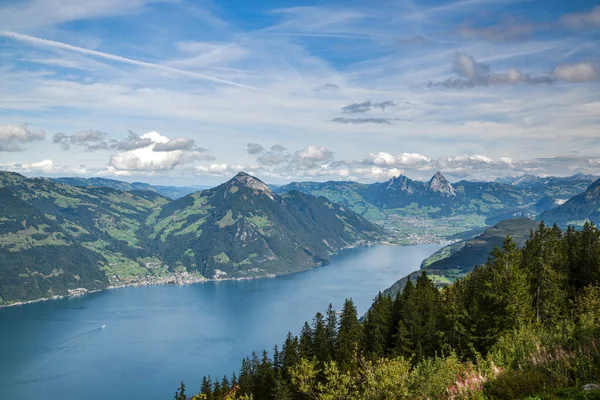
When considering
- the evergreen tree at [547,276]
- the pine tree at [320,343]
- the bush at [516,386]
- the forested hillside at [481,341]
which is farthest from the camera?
the pine tree at [320,343]

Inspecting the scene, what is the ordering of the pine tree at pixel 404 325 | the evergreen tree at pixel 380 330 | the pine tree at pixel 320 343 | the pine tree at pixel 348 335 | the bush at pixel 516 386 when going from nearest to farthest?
1. the bush at pixel 516 386
2. the pine tree at pixel 404 325
3. the pine tree at pixel 348 335
4. the evergreen tree at pixel 380 330
5. the pine tree at pixel 320 343

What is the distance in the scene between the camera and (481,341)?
55.8 meters

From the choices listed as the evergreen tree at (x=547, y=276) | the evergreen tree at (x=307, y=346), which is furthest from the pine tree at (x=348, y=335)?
the evergreen tree at (x=547, y=276)

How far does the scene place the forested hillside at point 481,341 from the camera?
25.5 metres

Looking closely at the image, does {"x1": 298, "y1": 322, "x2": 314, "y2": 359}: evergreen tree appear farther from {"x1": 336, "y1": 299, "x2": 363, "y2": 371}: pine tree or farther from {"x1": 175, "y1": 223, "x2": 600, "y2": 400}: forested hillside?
{"x1": 336, "y1": 299, "x2": 363, "y2": 371}: pine tree

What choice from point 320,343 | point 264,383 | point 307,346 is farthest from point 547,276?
point 264,383

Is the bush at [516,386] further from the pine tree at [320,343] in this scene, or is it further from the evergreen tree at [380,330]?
the pine tree at [320,343]

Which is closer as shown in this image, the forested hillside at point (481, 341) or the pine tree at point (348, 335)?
the forested hillside at point (481, 341)

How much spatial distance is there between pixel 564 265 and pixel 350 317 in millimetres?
35772

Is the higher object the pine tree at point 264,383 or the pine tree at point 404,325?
the pine tree at point 404,325

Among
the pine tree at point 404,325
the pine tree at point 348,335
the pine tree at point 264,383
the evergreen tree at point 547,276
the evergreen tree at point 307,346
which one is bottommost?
the pine tree at point 264,383

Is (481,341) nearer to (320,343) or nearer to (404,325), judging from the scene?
(404,325)

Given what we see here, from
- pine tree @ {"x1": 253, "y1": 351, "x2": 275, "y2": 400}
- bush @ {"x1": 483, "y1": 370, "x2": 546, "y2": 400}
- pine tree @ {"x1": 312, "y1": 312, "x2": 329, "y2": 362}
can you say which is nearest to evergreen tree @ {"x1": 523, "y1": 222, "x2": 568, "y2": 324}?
bush @ {"x1": 483, "y1": 370, "x2": 546, "y2": 400}

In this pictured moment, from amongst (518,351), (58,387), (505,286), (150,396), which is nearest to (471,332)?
(505,286)
